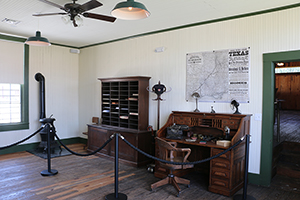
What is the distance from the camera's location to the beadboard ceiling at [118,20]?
4078mm

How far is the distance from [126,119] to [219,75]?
8.25 ft

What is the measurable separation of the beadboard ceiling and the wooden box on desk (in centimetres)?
187

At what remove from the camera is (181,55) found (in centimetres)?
536

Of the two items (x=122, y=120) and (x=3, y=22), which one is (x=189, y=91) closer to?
(x=122, y=120)

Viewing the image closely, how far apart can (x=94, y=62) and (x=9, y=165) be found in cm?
360

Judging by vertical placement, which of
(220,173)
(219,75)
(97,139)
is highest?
(219,75)

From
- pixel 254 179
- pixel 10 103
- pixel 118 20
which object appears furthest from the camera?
pixel 10 103

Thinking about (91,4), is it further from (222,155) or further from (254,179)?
(254,179)

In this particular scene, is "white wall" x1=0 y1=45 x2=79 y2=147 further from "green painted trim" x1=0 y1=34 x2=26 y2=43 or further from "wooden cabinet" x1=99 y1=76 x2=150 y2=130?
"wooden cabinet" x1=99 y1=76 x2=150 y2=130

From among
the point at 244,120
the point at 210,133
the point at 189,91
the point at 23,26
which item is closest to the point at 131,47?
the point at 189,91

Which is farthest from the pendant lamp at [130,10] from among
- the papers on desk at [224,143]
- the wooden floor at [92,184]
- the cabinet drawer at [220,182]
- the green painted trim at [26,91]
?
the green painted trim at [26,91]

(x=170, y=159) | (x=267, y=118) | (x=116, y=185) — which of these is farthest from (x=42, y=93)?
(x=267, y=118)

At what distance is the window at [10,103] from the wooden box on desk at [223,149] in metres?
4.28

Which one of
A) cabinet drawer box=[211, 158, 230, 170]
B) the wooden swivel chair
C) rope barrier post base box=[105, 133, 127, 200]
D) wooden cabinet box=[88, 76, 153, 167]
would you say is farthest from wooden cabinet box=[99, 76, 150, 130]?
cabinet drawer box=[211, 158, 230, 170]
